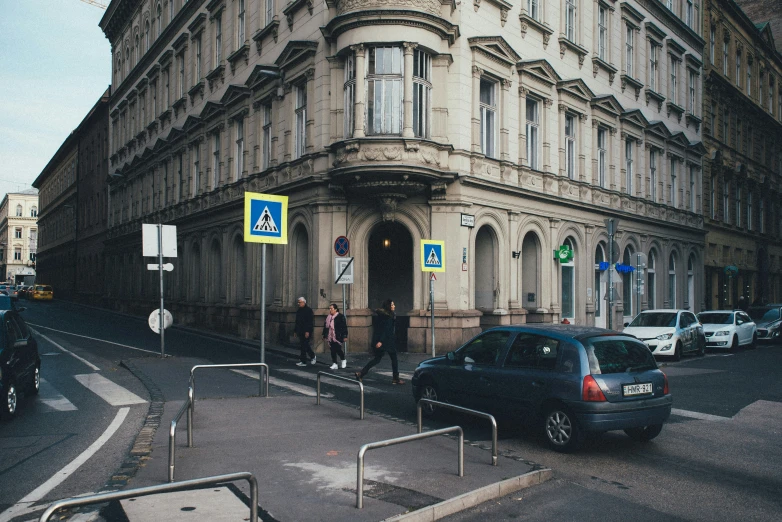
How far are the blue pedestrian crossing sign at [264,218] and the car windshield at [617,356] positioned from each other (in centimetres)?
550

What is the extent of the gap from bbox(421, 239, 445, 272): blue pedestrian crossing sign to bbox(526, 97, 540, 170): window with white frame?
28.0ft

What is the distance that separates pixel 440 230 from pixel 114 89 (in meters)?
38.4

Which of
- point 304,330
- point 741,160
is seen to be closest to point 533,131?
point 304,330

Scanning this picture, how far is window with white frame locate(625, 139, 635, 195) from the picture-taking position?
3130 cm

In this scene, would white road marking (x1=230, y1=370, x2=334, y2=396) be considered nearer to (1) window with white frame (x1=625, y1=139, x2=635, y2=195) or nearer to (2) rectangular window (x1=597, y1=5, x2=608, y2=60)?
(2) rectangular window (x1=597, y1=5, x2=608, y2=60)

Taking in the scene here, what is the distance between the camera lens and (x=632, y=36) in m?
31.6

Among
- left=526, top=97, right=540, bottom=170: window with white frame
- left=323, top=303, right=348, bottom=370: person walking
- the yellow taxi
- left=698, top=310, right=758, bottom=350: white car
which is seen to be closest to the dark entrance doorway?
left=323, top=303, right=348, bottom=370: person walking

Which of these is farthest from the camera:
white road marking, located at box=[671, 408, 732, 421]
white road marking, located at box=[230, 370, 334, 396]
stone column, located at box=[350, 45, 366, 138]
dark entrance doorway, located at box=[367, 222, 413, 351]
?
dark entrance doorway, located at box=[367, 222, 413, 351]

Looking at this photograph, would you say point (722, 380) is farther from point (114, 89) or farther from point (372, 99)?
point (114, 89)

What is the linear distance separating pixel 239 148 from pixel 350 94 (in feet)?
30.6

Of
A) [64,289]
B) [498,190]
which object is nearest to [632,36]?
[498,190]

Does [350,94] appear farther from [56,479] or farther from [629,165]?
[629,165]

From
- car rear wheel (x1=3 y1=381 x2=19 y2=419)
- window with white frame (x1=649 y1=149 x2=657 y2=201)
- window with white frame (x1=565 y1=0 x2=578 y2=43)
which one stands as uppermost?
window with white frame (x1=565 y1=0 x2=578 y2=43)

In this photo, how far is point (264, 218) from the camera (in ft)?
38.1
